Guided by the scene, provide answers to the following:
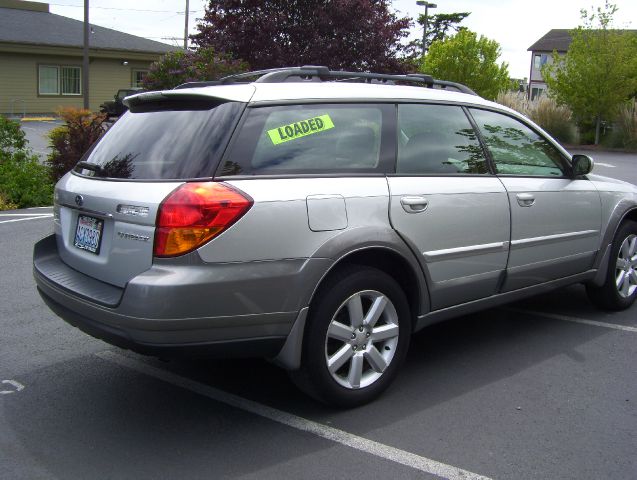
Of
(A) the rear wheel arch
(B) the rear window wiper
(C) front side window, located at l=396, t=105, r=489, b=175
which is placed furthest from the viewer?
(C) front side window, located at l=396, t=105, r=489, b=175

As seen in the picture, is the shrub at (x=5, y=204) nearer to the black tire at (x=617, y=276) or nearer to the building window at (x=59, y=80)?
the black tire at (x=617, y=276)

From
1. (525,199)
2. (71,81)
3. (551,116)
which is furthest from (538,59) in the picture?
(525,199)

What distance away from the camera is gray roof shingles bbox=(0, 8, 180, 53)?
33.3 meters

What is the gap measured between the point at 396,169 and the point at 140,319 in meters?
1.71

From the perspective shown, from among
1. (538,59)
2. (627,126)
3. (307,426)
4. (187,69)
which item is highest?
(538,59)

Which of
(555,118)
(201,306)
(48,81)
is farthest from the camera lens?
(48,81)

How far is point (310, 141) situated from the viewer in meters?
3.71

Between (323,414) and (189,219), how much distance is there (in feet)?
4.53

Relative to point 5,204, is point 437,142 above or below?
above

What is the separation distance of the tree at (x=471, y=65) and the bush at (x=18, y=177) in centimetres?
2506

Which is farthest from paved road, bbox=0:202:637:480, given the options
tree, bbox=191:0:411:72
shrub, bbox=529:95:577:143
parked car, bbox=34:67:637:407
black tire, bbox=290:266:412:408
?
shrub, bbox=529:95:577:143

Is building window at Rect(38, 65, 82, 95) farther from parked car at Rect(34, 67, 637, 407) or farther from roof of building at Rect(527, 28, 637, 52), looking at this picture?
roof of building at Rect(527, 28, 637, 52)

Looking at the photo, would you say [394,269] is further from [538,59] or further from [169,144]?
[538,59]

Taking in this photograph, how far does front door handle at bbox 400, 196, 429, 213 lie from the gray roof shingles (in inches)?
1202
